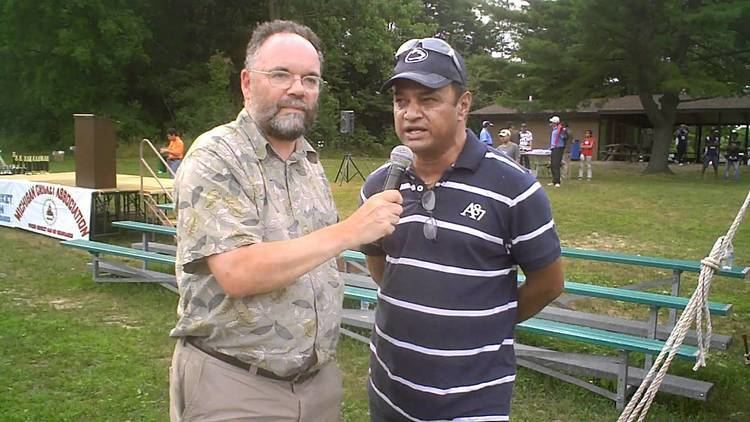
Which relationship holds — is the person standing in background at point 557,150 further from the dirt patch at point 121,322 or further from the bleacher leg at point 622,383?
the bleacher leg at point 622,383

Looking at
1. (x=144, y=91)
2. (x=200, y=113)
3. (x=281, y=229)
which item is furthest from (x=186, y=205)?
(x=144, y=91)

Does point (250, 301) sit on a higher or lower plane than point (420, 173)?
lower

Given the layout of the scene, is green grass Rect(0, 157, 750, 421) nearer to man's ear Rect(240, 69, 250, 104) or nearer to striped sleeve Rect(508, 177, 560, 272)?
striped sleeve Rect(508, 177, 560, 272)

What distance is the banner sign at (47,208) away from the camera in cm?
985

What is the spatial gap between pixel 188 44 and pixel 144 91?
331 cm

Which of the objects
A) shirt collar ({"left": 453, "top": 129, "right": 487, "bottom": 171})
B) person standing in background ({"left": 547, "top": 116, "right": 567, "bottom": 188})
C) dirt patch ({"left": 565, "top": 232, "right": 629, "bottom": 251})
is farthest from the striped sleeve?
person standing in background ({"left": 547, "top": 116, "right": 567, "bottom": 188})

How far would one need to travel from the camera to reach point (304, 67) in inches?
77.5

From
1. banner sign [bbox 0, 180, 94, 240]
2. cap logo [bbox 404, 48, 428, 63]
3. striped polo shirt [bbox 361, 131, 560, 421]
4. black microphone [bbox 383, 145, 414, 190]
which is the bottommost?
banner sign [bbox 0, 180, 94, 240]

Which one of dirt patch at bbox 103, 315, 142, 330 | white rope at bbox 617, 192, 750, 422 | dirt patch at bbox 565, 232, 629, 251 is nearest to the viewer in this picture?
→ white rope at bbox 617, 192, 750, 422

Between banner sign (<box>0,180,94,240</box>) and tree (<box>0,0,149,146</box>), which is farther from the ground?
tree (<box>0,0,149,146</box>)

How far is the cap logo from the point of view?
6.51 ft

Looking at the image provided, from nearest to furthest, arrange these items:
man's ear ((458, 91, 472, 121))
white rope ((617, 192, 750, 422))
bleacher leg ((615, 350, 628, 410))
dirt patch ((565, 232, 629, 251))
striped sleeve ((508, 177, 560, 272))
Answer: striped sleeve ((508, 177, 560, 272))
man's ear ((458, 91, 472, 121))
white rope ((617, 192, 750, 422))
bleacher leg ((615, 350, 628, 410))
dirt patch ((565, 232, 629, 251))

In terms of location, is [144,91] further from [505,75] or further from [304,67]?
[304,67]

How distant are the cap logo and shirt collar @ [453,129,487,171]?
0.27 meters
